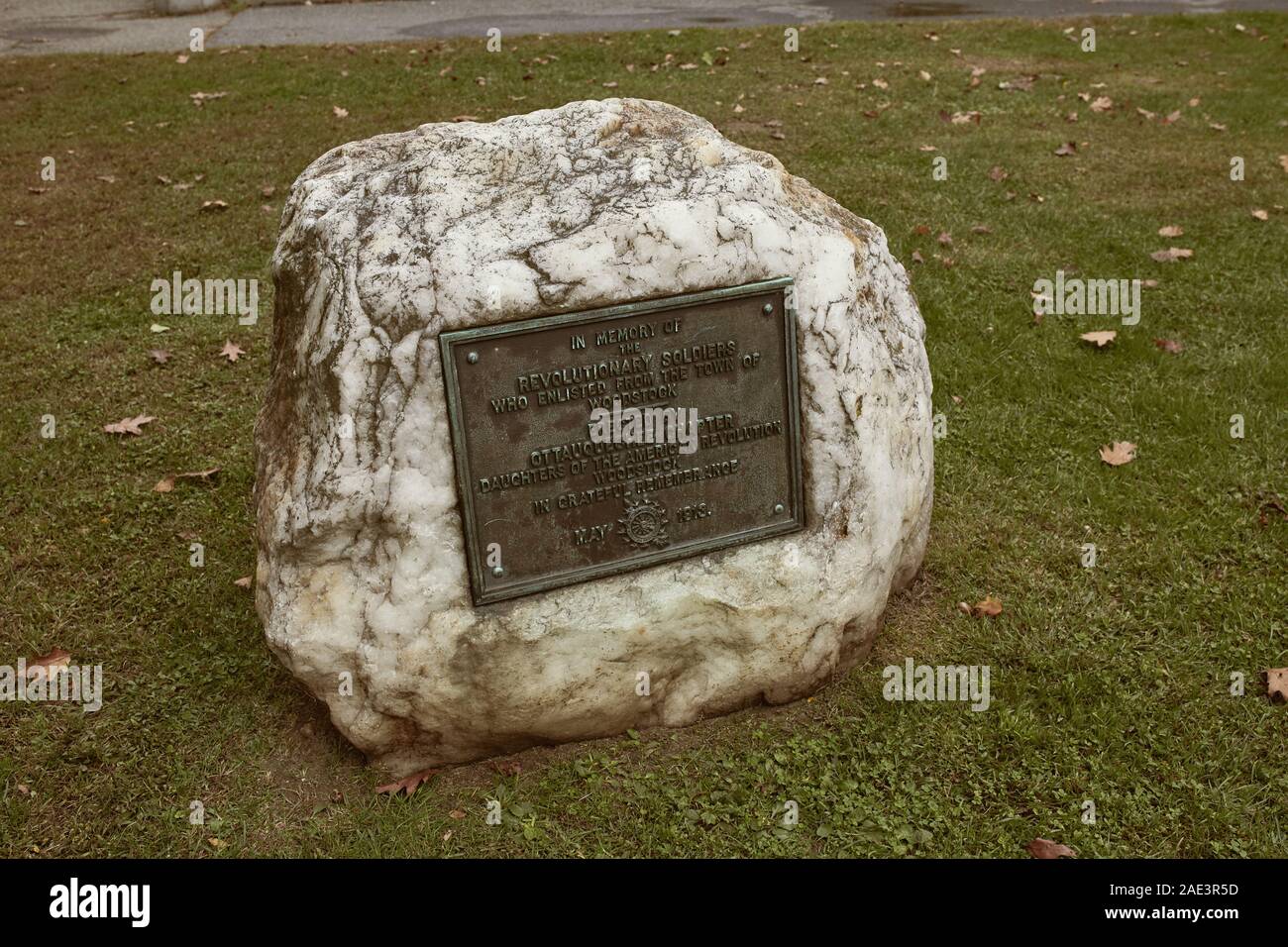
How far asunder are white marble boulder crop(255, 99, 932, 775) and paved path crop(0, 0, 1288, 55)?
8540 mm

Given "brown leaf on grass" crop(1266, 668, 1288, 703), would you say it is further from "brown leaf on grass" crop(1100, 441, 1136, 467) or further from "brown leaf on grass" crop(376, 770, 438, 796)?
"brown leaf on grass" crop(376, 770, 438, 796)

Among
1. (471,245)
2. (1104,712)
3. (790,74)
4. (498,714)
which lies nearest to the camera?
(471,245)

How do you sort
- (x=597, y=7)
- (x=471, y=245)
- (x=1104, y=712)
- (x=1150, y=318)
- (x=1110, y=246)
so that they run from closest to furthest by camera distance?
(x=471, y=245) < (x=1104, y=712) < (x=1150, y=318) < (x=1110, y=246) < (x=597, y=7)

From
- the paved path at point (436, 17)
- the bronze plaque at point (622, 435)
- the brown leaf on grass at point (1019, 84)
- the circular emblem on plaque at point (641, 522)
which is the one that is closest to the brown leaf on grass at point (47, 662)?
the bronze plaque at point (622, 435)

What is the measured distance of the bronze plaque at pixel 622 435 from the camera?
11.2 ft

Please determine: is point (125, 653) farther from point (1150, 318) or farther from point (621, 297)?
point (1150, 318)

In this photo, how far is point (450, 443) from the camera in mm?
3404

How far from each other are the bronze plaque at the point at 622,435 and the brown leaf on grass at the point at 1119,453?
2.13 meters

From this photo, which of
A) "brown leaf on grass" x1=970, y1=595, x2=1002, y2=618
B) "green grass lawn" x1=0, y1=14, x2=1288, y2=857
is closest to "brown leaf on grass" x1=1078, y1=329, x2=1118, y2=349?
"green grass lawn" x1=0, y1=14, x2=1288, y2=857

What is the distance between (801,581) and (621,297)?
1.10 metres

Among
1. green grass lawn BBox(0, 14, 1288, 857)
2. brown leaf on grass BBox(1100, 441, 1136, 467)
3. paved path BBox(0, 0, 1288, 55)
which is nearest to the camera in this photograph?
green grass lawn BBox(0, 14, 1288, 857)

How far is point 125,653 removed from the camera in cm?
426

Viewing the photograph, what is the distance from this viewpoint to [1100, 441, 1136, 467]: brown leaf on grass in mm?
5215

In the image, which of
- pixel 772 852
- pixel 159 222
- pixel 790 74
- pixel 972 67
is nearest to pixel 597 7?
pixel 790 74
